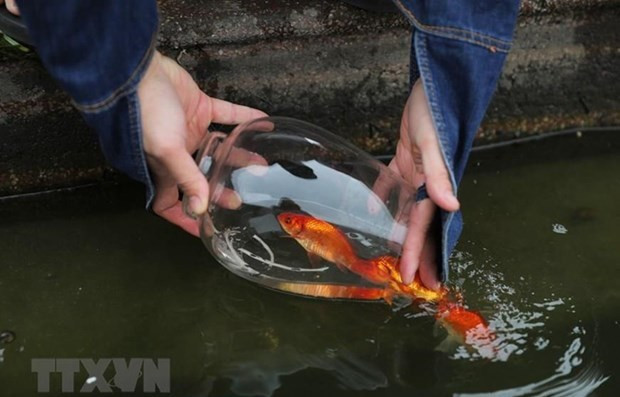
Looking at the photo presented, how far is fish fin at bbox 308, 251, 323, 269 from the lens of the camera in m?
2.19

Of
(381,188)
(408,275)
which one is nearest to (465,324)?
(408,275)

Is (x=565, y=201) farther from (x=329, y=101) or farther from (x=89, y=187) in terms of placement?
(x=89, y=187)

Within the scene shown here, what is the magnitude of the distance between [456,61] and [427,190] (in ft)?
1.11

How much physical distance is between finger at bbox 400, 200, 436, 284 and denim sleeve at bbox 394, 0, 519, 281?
0.04 meters

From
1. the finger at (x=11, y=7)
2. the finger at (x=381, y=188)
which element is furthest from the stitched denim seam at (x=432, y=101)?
the finger at (x=11, y=7)

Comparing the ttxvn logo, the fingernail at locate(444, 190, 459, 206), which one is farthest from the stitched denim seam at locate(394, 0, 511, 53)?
the ttxvn logo

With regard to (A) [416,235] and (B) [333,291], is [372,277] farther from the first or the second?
(A) [416,235]

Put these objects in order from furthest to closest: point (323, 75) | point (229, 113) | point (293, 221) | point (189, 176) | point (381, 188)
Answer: point (323, 75), point (229, 113), point (381, 188), point (293, 221), point (189, 176)

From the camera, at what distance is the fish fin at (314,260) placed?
2.19m

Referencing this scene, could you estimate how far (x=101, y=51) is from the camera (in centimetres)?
182

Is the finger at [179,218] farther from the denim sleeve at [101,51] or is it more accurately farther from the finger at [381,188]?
the finger at [381,188]

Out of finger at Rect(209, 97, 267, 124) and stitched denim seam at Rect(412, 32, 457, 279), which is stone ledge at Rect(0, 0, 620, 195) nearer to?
finger at Rect(209, 97, 267, 124)

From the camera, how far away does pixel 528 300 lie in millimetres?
2340

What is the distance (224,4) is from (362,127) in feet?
2.12
